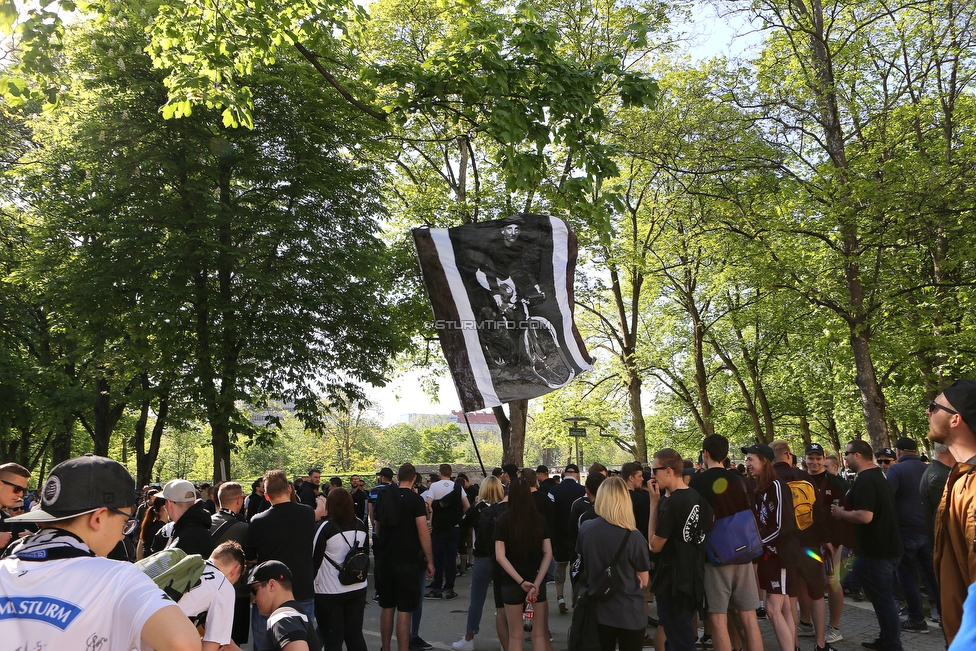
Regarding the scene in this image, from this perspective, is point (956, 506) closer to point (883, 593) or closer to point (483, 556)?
point (883, 593)

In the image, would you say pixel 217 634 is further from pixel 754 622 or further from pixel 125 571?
pixel 754 622

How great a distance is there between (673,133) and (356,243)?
8.77 meters

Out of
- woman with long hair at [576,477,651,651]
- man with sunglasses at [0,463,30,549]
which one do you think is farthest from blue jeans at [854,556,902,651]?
man with sunglasses at [0,463,30,549]

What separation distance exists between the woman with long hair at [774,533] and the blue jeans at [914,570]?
Result: 2093 millimetres

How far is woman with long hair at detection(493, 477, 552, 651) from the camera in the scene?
665 centimetres

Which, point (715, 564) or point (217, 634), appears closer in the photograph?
point (217, 634)

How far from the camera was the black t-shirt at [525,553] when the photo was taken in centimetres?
668

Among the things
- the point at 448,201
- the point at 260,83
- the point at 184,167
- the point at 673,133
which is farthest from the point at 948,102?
the point at 184,167

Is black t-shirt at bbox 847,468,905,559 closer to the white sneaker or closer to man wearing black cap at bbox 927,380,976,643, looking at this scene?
the white sneaker

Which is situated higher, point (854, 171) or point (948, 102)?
point (948, 102)

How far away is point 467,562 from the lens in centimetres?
1462

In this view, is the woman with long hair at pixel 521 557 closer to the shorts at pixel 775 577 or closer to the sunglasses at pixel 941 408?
the shorts at pixel 775 577

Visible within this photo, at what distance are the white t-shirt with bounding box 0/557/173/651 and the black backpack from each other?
4451mm

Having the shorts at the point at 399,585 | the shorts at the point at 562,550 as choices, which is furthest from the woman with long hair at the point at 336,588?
the shorts at the point at 562,550
